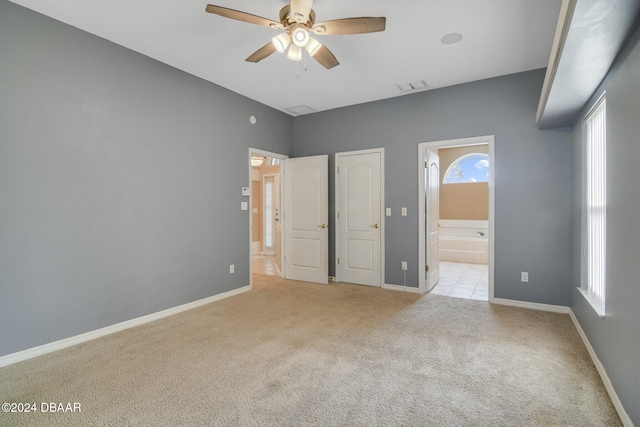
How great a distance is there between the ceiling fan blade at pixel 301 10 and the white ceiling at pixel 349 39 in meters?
0.29

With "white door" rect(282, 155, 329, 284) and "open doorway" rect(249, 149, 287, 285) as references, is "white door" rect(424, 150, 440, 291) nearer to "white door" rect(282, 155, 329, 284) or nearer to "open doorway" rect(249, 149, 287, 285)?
"white door" rect(282, 155, 329, 284)

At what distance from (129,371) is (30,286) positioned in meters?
1.13

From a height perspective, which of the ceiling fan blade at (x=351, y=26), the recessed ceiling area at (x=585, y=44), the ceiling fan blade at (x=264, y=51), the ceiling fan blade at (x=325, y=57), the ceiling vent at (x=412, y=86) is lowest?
the recessed ceiling area at (x=585, y=44)

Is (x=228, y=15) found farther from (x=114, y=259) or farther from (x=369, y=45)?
(x=114, y=259)

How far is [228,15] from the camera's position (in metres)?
2.20

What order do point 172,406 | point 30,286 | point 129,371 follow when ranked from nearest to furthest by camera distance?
point 172,406
point 129,371
point 30,286

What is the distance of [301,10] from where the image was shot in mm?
2217

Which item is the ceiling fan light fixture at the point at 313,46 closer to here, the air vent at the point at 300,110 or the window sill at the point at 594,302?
the air vent at the point at 300,110

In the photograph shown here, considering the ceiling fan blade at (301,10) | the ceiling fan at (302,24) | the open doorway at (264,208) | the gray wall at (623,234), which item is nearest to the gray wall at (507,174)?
the gray wall at (623,234)

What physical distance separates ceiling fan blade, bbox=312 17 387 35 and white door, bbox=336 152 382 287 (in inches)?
98.6

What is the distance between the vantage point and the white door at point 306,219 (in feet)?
16.6

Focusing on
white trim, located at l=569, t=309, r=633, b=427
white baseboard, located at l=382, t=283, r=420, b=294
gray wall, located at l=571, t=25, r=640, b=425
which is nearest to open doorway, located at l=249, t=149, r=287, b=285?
white baseboard, located at l=382, t=283, r=420, b=294

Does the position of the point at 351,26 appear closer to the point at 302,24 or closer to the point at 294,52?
the point at 302,24

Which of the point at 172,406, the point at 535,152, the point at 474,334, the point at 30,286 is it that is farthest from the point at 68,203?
the point at 535,152
